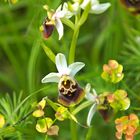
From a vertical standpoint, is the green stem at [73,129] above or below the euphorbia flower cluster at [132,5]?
below

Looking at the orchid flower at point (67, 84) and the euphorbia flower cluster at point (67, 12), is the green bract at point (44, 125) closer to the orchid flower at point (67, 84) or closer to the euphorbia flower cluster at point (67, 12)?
the orchid flower at point (67, 84)

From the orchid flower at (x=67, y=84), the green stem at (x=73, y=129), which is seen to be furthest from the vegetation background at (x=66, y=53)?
Answer: the orchid flower at (x=67, y=84)

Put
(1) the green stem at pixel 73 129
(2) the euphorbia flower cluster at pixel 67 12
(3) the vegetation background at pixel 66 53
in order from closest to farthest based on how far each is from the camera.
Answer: (2) the euphorbia flower cluster at pixel 67 12 < (1) the green stem at pixel 73 129 < (3) the vegetation background at pixel 66 53

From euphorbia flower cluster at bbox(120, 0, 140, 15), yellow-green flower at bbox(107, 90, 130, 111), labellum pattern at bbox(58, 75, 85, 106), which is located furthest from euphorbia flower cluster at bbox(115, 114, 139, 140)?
euphorbia flower cluster at bbox(120, 0, 140, 15)

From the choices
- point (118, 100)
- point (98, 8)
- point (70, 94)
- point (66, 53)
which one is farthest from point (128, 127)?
point (66, 53)

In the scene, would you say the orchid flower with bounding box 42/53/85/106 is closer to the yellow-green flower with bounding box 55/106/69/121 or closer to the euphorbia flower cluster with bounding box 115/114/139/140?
the yellow-green flower with bounding box 55/106/69/121

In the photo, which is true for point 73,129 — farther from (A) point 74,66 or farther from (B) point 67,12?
(B) point 67,12

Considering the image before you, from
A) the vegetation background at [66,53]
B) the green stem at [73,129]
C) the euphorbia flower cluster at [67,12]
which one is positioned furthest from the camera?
the vegetation background at [66,53]
